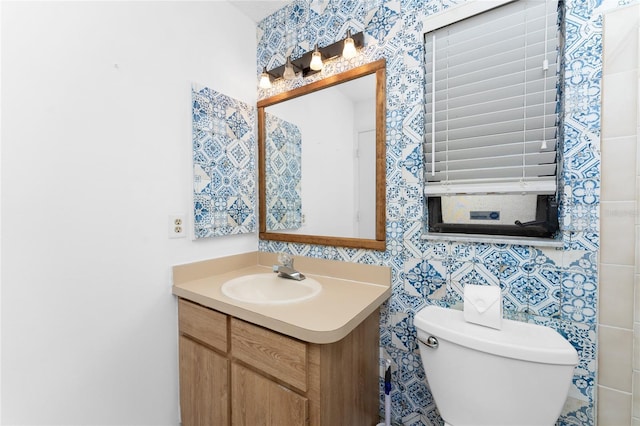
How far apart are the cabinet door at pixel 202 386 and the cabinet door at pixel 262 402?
0.06 meters

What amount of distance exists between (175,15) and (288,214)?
1.14 m

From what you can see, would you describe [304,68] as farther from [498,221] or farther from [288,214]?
[498,221]

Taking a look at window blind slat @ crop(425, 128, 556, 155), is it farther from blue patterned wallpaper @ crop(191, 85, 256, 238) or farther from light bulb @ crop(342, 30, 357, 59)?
blue patterned wallpaper @ crop(191, 85, 256, 238)

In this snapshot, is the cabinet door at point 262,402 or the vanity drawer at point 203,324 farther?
the vanity drawer at point 203,324

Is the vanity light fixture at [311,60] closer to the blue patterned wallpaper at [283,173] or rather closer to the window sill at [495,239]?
the blue patterned wallpaper at [283,173]

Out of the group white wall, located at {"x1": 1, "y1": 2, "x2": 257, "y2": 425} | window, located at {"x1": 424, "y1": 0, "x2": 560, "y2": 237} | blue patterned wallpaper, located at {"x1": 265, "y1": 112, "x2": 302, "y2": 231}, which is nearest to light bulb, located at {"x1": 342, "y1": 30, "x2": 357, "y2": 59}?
window, located at {"x1": 424, "y1": 0, "x2": 560, "y2": 237}

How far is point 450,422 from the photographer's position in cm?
94

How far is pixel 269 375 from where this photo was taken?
3.18 ft

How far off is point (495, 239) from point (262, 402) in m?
1.06

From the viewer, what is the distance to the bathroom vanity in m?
0.88

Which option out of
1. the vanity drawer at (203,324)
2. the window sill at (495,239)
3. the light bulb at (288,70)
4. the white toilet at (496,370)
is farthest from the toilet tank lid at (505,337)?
the light bulb at (288,70)

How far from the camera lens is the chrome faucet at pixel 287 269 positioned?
137 cm

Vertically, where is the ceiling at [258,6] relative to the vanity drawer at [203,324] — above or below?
above

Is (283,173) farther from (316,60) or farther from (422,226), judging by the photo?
(422,226)
